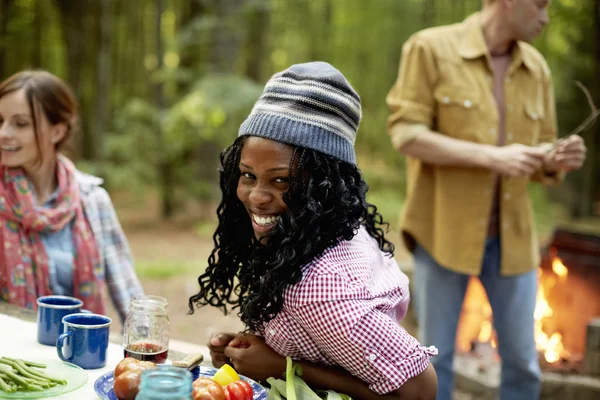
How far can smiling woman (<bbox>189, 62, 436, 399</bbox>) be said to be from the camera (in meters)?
1.62

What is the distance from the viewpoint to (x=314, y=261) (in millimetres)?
1696

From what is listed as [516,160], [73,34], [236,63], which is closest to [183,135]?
[236,63]

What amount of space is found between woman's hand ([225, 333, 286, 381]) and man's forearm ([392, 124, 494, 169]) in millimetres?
1358

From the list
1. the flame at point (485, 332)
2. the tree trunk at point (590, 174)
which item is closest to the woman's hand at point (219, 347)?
the flame at point (485, 332)

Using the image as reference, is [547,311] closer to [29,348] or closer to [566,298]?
[566,298]

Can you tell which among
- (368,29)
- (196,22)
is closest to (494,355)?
(196,22)

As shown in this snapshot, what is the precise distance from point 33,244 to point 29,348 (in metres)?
0.89

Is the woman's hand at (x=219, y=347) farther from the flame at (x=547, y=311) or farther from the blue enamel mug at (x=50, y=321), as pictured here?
the flame at (x=547, y=311)

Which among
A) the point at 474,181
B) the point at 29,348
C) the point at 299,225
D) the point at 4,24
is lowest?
the point at 29,348

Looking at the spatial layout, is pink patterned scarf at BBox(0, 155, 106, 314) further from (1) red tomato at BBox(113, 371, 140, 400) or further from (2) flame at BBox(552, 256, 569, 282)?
(2) flame at BBox(552, 256, 569, 282)

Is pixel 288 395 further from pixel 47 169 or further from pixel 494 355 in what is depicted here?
pixel 494 355

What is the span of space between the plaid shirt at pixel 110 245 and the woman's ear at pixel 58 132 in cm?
20

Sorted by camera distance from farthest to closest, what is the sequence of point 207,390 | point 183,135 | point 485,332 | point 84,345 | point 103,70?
point 103,70, point 183,135, point 485,332, point 84,345, point 207,390

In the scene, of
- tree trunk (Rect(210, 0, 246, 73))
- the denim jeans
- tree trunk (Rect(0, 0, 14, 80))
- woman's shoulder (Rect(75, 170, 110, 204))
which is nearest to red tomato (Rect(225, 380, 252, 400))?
the denim jeans
